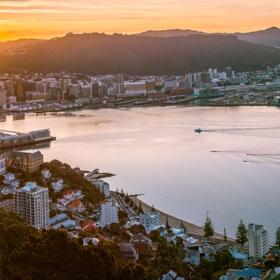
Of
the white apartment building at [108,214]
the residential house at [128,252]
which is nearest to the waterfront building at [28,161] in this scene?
the white apartment building at [108,214]

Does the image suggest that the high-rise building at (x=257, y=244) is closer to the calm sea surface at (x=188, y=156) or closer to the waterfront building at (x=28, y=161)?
the calm sea surface at (x=188, y=156)

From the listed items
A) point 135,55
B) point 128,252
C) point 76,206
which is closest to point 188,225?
point 76,206

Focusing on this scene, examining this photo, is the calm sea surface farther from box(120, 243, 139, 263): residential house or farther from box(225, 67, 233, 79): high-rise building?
box(225, 67, 233, 79): high-rise building

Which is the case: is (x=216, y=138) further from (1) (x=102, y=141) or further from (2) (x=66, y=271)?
(2) (x=66, y=271)

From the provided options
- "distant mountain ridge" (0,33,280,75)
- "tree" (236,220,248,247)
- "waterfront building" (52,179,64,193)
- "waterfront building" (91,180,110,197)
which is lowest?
"tree" (236,220,248,247)

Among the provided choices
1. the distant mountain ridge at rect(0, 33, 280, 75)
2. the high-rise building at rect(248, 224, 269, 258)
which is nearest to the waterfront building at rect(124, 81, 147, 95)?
the distant mountain ridge at rect(0, 33, 280, 75)

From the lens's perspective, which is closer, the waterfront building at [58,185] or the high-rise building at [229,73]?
the waterfront building at [58,185]

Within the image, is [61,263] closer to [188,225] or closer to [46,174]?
[188,225]
